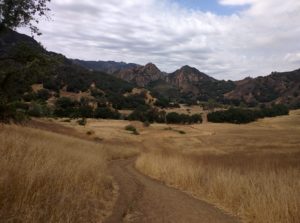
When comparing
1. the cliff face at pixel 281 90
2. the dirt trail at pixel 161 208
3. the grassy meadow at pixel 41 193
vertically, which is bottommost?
the dirt trail at pixel 161 208

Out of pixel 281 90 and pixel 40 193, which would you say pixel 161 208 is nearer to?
pixel 40 193

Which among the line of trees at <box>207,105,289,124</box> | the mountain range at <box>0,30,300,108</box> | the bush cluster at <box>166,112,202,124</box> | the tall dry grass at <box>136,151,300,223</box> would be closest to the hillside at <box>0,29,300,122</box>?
the mountain range at <box>0,30,300,108</box>

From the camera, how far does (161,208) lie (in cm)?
1136

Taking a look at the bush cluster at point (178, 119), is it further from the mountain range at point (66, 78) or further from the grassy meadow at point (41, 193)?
the grassy meadow at point (41, 193)

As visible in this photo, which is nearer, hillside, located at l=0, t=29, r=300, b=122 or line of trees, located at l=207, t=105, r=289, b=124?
hillside, located at l=0, t=29, r=300, b=122

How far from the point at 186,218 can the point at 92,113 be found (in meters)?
91.1

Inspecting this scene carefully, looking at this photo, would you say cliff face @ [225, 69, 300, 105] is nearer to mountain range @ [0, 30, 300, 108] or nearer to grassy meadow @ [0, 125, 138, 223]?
Answer: mountain range @ [0, 30, 300, 108]

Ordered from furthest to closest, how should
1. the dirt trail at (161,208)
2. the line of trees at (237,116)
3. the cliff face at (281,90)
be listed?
1. the cliff face at (281,90)
2. the line of trees at (237,116)
3. the dirt trail at (161,208)

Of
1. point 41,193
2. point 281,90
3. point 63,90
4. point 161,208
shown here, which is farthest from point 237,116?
point 41,193

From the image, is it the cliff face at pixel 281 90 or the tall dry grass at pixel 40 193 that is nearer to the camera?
the tall dry grass at pixel 40 193

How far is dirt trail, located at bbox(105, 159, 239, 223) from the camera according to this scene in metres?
9.98

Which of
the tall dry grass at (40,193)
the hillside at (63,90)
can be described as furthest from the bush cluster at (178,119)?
the tall dry grass at (40,193)

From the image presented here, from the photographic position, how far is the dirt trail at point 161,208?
9.98 m

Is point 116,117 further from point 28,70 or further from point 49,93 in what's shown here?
point 28,70
